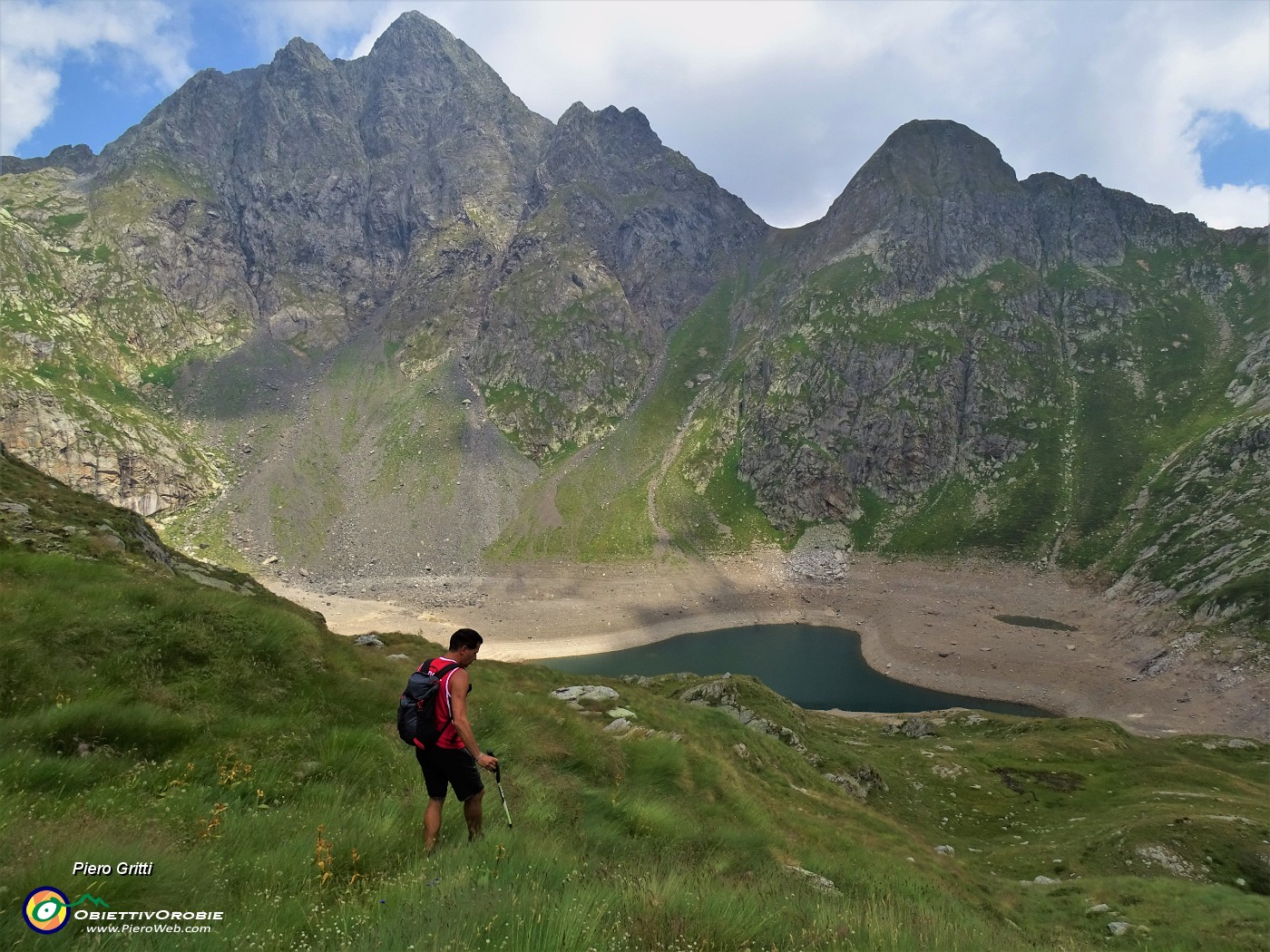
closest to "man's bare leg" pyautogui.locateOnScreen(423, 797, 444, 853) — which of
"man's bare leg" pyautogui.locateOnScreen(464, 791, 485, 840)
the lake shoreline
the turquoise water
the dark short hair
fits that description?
"man's bare leg" pyautogui.locateOnScreen(464, 791, 485, 840)

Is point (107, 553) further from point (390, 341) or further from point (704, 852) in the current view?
point (390, 341)

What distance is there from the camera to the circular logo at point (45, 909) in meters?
3.50

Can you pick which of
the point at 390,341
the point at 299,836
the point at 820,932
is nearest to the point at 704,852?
the point at 820,932

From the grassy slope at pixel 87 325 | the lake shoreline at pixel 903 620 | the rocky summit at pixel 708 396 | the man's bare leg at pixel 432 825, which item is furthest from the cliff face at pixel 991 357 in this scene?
the grassy slope at pixel 87 325

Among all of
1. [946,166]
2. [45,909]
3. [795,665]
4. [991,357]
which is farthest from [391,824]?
[946,166]

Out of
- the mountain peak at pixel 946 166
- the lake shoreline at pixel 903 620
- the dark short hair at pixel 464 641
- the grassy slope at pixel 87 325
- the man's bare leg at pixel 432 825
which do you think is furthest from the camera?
the mountain peak at pixel 946 166

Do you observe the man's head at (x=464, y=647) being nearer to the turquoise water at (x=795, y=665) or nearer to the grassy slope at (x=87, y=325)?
the turquoise water at (x=795, y=665)

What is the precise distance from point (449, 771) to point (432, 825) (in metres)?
0.64

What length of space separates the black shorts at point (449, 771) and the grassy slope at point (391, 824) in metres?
0.55

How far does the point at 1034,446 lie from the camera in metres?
131

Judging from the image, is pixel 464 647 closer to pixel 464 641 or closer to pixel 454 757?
pixel 464 641

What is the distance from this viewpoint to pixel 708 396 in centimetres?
17738

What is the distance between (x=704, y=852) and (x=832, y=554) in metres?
126

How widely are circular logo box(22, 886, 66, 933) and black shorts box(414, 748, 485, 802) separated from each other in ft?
11.3
